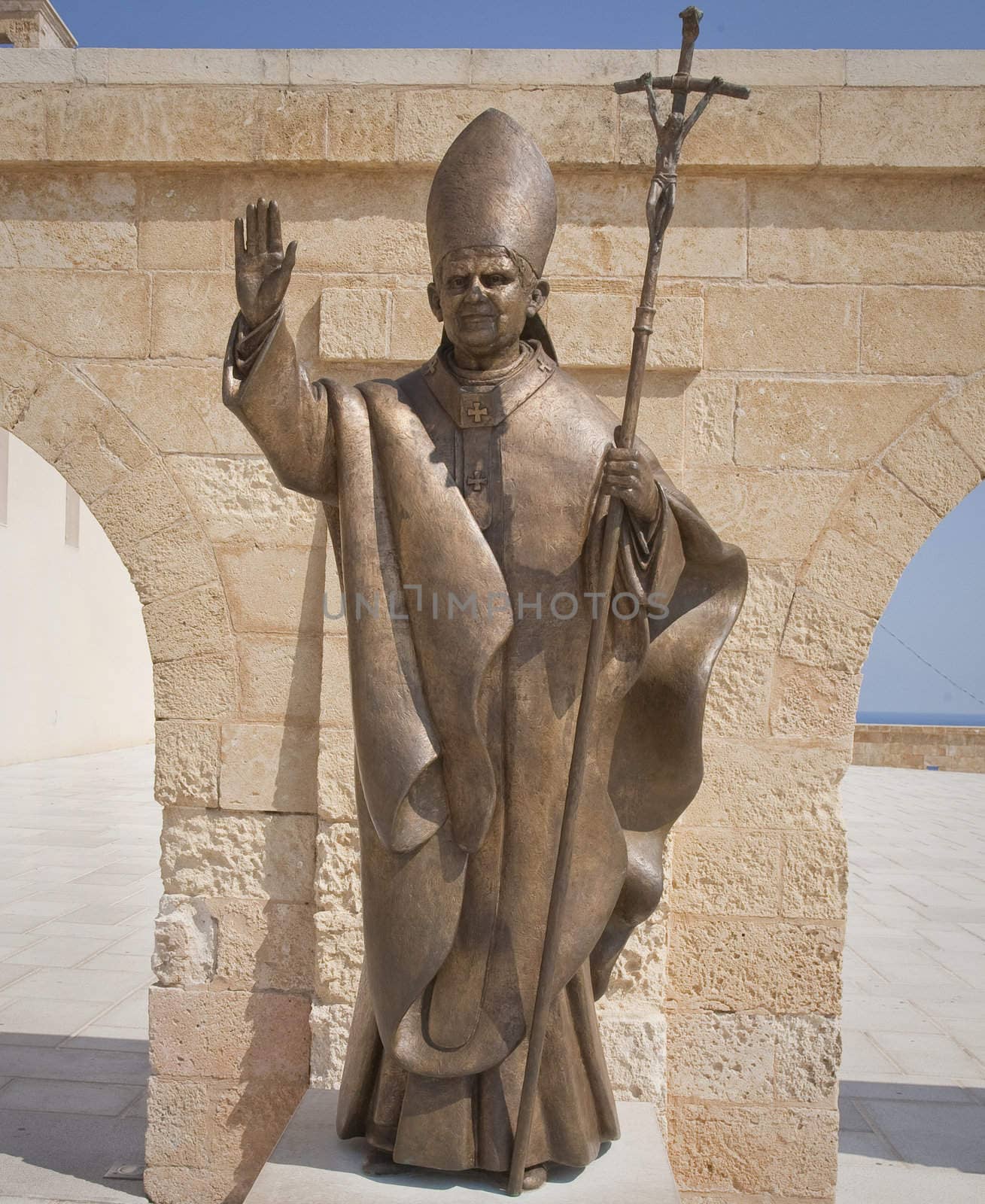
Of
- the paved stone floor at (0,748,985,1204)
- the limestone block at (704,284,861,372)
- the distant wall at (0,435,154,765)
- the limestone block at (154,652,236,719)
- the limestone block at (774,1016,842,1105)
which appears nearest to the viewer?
the limestone block at (774,1016,842,1105)

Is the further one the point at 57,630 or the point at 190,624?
the point at 57,630

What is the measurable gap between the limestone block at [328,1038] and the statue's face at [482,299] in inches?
89.9

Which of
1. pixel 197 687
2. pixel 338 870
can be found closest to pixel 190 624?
pixel 197 687

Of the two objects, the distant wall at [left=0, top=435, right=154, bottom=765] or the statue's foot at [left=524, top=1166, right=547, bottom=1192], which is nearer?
the statue's foot at [left=524, top=1166, right=547, bottom=1192]

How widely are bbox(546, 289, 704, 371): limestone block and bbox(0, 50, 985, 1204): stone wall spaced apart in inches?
0.4

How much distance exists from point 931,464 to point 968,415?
0.62 feet

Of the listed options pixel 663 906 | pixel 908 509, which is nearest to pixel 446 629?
pixel 663 906

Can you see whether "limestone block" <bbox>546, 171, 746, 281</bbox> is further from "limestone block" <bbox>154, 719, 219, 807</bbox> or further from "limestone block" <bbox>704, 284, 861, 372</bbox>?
"limestone block" <bbox>154, 719, 219, 807</bbox>

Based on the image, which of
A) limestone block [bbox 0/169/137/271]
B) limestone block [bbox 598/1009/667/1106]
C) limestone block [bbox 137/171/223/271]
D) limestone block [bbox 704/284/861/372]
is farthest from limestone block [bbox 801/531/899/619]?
limestone block [bbox 0/169/137/271]

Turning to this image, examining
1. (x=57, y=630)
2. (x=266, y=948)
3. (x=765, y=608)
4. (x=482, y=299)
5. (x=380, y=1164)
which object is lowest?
(x=266, y=948)

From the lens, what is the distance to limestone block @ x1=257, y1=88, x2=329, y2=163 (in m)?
3.40

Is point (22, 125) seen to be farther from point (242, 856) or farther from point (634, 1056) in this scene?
point (634, 1056)

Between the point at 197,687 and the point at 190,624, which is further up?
the point at 190,624

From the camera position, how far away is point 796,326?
3414mm
